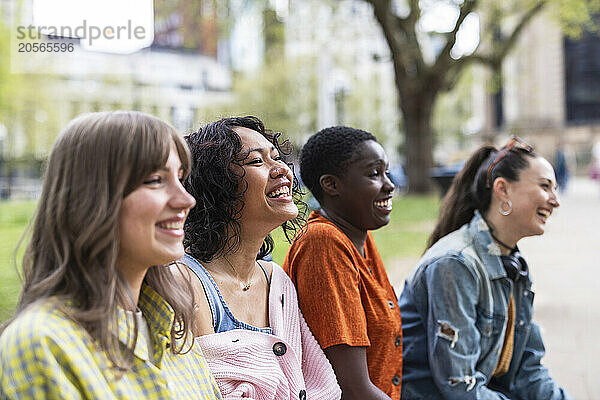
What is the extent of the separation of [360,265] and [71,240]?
1344 millimetres

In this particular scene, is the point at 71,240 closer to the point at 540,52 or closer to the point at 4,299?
the point at 4,299

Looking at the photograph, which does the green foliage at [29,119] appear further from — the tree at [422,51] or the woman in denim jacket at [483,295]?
the woman in denim jacket at [483,295]

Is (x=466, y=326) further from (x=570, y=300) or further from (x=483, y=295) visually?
(x=570, y=300)

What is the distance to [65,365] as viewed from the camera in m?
1.48

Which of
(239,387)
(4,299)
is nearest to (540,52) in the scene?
(4,299)

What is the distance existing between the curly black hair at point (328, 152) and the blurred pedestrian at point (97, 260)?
1.13 meters

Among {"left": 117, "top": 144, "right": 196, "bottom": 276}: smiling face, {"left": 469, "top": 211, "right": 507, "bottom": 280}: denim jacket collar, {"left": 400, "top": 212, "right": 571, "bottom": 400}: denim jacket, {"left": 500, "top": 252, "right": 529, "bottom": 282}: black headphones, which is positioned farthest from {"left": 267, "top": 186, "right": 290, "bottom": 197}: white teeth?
{"left": 500, "top": 252, "right": 529, "bottom": 282}: black headphones

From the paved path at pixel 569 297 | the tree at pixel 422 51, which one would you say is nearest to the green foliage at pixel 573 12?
the tree at pixel 422 51

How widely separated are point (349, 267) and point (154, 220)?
1.05m

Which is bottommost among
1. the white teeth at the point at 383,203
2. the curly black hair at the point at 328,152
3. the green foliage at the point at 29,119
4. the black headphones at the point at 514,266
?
the black headphones at the point at 514,266

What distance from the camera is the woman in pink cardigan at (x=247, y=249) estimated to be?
2236mm

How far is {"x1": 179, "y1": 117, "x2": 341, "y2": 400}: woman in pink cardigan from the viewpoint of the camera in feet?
7.34

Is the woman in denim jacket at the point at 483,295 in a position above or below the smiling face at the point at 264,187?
below

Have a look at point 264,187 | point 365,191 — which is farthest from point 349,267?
point 264,187
